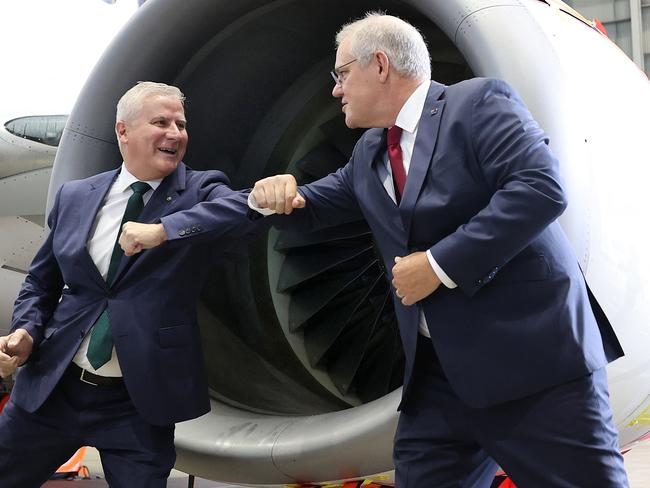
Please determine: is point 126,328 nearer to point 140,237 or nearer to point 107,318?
point 107,318

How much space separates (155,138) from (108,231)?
0.22 meters

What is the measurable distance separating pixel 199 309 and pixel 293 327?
0.30m

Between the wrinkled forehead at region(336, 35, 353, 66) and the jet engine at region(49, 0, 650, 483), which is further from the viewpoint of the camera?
the jet engine at region(49, 0, 650, 483)

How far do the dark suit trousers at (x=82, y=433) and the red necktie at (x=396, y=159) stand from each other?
742 mm

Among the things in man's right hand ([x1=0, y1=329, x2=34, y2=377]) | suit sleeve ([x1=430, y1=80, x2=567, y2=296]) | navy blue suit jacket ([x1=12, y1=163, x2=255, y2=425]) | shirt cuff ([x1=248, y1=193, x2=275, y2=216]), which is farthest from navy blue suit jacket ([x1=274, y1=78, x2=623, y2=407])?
man's right hand ([x1=0, y1=329, x2=34, y2=377])

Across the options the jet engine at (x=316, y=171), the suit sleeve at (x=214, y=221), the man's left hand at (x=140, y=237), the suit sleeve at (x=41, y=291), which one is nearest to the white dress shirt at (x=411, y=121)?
the jet engine at (x=316, y=171)

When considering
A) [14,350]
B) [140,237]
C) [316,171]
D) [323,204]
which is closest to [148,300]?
[140,237]

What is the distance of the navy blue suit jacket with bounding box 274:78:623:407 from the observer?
4.66ft

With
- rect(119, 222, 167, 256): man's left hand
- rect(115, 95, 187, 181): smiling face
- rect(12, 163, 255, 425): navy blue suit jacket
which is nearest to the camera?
rect(119, 222, 167, 256): man's left hand

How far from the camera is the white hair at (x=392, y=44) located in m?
1.61

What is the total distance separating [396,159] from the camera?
64.4 inches

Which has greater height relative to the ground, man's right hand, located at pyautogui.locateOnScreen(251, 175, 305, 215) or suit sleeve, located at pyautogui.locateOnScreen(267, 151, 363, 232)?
man's right hand, located at pyautogui.locateOnScreen(251, 175, 305, 215)

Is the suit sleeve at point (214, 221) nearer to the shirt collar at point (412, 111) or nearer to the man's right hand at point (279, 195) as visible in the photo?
the man's right hand at point (279, 195)

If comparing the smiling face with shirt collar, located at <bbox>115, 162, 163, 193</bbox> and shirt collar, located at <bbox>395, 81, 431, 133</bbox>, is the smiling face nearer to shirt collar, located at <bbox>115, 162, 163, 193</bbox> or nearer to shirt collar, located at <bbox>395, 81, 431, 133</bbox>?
shirt collar, located at <bbox>115, 162, 163, 193</bbox>
